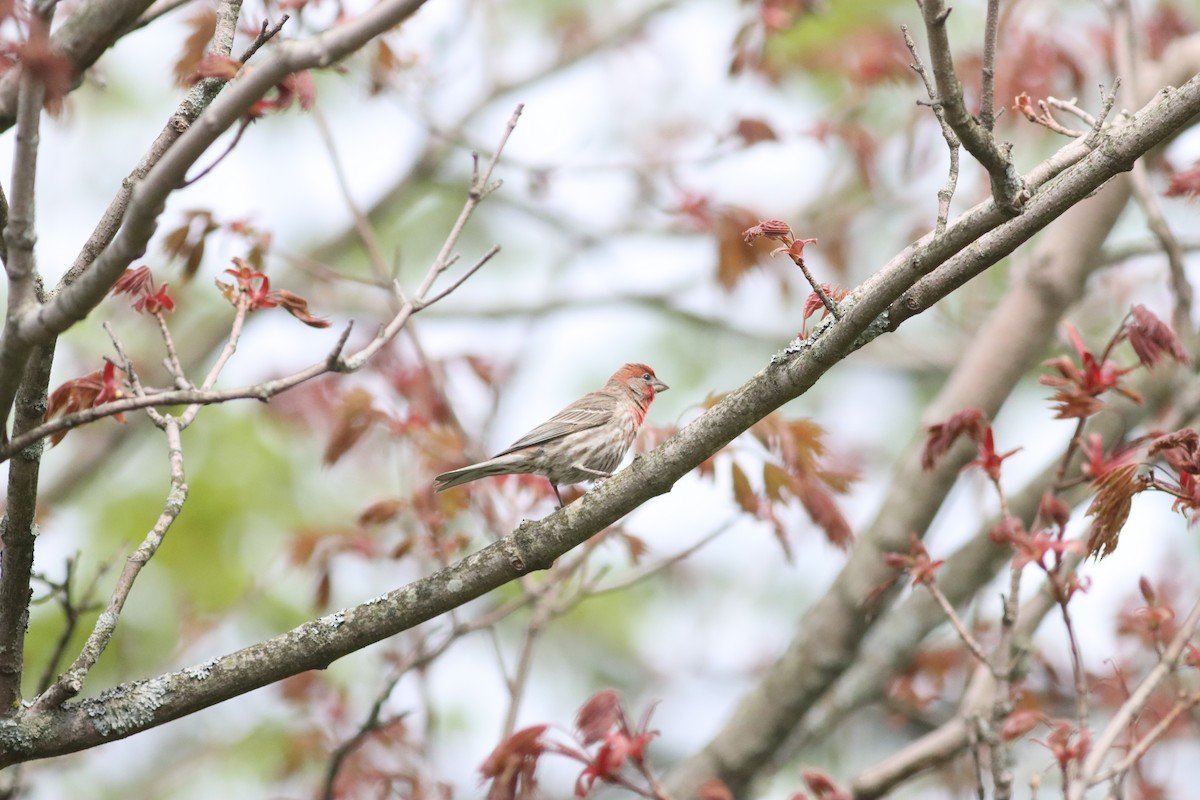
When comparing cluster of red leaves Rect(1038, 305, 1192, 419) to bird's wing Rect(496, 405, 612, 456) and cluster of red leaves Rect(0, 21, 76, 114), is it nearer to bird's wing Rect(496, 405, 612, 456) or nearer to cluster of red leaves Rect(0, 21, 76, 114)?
bird's wing Rect(496, 405, 612, 456)

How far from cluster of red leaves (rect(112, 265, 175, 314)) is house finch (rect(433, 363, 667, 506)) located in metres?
1.78

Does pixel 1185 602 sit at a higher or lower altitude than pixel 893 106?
lower

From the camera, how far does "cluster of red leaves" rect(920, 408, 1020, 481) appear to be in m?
4.02

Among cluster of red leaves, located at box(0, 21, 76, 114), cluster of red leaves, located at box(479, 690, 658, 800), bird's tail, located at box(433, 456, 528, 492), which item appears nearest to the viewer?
cluster of red leaves, located at box(0, 21, 76, 114)

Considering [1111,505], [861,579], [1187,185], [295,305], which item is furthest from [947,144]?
[861,579]

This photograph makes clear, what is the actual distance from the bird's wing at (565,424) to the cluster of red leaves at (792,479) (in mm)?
1067

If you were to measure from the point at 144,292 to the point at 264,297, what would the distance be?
0.49 metres

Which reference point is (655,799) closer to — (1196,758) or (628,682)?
(1196,758)

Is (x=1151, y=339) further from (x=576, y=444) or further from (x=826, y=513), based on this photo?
(x=576, y=444)

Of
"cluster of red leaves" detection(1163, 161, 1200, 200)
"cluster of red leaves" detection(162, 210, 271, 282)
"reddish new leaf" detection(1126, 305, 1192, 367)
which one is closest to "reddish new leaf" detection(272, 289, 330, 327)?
"cluster of red leaves" detection(162, 210, 271, 282)

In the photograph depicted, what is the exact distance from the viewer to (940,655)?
7215 mm

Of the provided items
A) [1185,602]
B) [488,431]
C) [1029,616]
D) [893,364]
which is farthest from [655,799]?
[893,364]

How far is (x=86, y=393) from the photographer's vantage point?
3.61 m

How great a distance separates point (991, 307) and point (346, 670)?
20.3 feet
